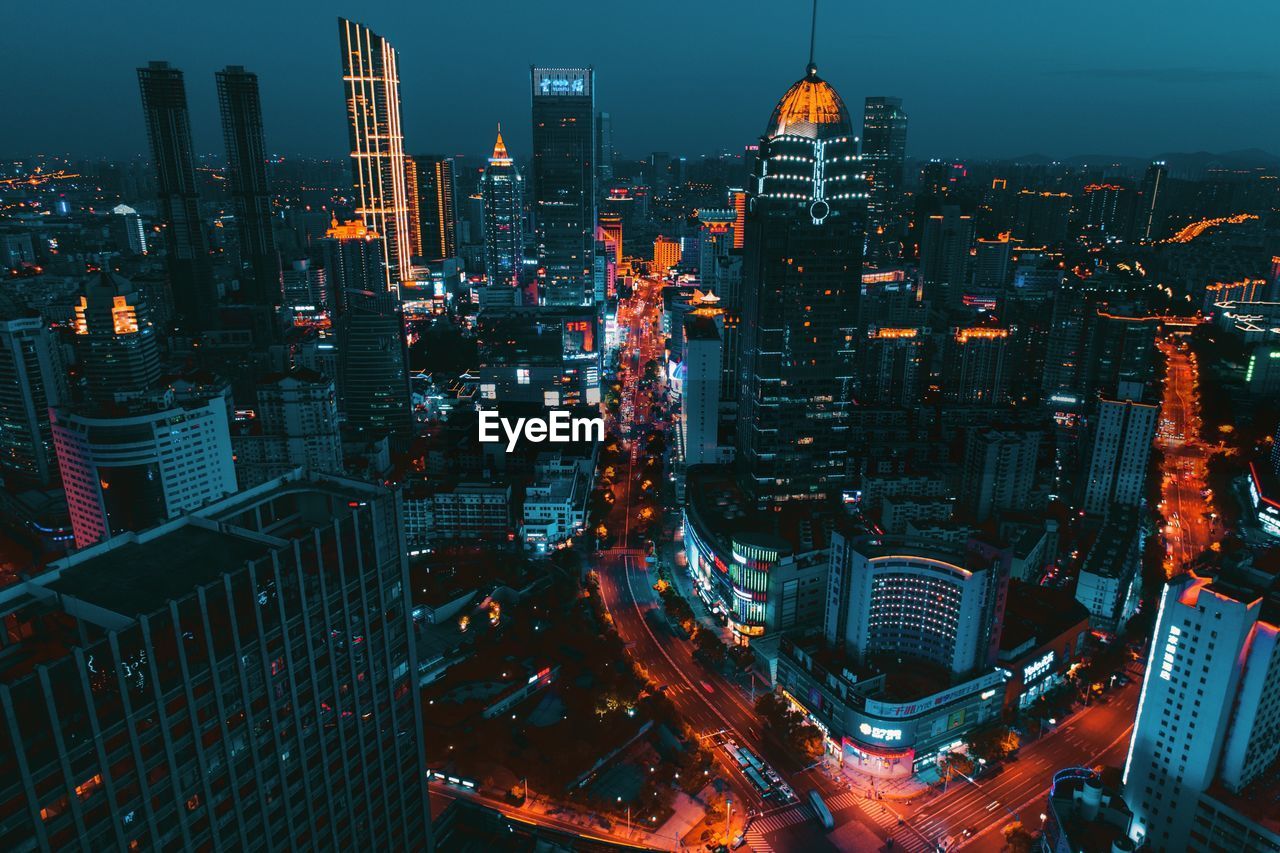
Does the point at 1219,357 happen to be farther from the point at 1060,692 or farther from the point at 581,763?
the point at 581,763

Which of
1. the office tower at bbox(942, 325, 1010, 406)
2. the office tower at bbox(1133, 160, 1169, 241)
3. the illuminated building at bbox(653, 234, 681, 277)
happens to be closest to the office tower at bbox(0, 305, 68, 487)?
the office tower at bbox(942, 325, 1010, 406)

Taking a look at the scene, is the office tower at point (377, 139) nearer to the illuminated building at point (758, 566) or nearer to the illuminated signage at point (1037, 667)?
the illuminated building at point (758, 566)

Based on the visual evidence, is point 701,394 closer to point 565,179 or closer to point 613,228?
point 565,179

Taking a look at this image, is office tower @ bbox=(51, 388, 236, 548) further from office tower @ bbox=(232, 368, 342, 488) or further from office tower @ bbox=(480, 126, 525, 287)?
office tower @ bbox=(480, 126, 525, 287)

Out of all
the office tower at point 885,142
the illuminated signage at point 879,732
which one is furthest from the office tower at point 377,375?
the office tower at point 885,142

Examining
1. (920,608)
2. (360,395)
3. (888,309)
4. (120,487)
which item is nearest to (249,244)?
(360,395)
